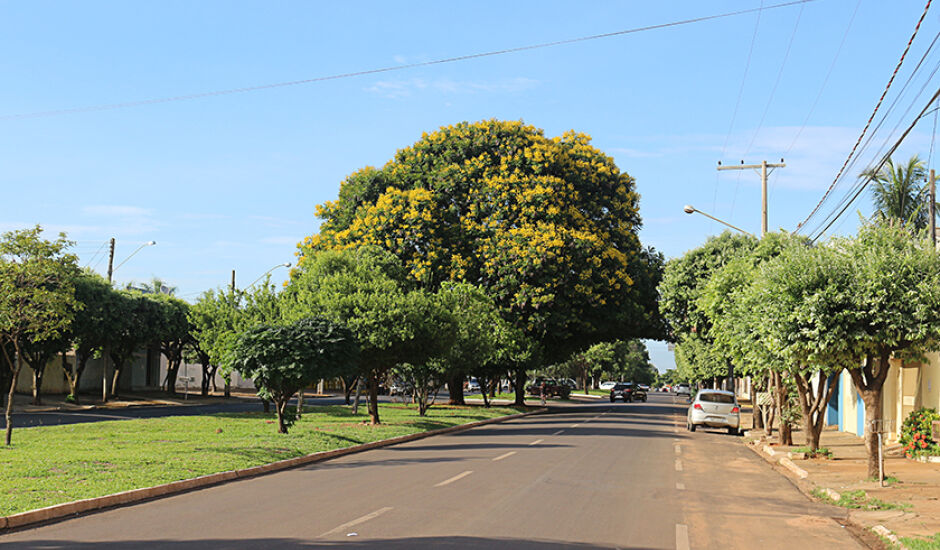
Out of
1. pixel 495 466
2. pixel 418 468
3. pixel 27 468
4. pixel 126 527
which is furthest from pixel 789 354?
pixel 27 468

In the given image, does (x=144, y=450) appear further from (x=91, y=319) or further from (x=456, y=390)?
(x=456, y=390)

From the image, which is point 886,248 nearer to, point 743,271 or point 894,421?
point 743,271

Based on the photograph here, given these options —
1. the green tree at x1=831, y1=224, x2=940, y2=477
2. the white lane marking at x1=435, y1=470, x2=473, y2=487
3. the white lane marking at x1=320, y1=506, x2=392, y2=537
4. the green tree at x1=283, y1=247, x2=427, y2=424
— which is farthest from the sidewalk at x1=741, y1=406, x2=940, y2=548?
the green tree at x1=283, y1=247, x2=427, y2=424

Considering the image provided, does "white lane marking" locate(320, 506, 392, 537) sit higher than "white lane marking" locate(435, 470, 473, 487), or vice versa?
"white lane marking" locate(320, 506, 392, 537)

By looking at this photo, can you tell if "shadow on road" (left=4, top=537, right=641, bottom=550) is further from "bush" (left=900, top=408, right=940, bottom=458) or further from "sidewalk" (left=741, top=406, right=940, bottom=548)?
"bush" (left=900, top=408, right=940, bottom=458)

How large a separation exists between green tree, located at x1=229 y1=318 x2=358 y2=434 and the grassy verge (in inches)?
522

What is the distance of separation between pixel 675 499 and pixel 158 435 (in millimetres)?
14589

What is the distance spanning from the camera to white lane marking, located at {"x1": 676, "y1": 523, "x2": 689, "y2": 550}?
985 centimetres

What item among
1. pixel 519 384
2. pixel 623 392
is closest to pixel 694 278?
pixel 519 384

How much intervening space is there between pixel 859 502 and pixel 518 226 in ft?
93.0

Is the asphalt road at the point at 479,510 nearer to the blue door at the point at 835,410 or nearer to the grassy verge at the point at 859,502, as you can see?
the grassy verge at the point at 859,502

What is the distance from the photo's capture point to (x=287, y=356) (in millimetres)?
23641

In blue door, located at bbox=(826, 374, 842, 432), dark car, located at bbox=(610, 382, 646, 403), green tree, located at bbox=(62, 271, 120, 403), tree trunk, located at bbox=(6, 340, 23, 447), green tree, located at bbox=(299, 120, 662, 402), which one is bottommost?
dark car, located at bbox=(610, 382, 646, 403)

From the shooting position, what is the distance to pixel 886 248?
15.9 metres
